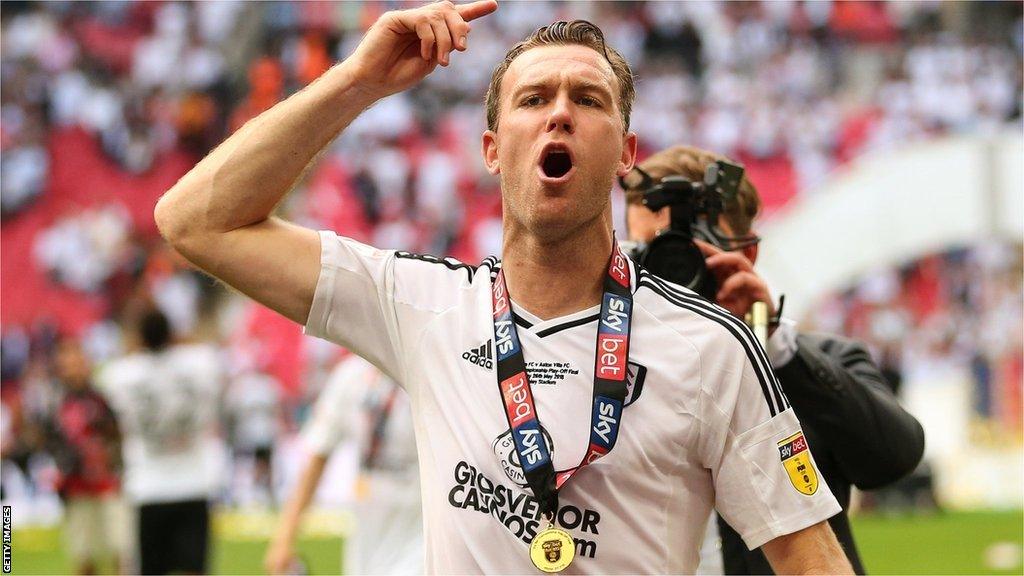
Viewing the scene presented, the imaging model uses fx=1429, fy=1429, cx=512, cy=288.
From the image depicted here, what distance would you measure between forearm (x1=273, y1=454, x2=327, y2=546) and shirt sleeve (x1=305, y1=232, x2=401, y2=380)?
13.2ft

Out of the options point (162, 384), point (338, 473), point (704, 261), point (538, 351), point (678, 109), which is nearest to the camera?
point (538, 351)

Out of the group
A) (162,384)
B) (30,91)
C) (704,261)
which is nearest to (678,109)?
(30,91)

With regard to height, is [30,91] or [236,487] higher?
[30,91]

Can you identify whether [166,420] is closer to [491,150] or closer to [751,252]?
[751,252]

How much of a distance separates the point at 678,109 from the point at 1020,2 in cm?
641

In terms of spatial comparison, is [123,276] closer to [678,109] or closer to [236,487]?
[236,487]

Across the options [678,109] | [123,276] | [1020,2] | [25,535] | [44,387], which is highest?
[1020,2]

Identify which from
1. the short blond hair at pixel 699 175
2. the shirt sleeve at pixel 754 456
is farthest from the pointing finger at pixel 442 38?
the short blond hair at pixel 699 175

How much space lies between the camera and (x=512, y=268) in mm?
2902

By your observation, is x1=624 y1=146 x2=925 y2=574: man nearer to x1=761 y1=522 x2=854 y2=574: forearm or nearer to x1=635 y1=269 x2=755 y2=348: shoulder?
x1=635 y1=269 x2=755 y2=348: shoulder

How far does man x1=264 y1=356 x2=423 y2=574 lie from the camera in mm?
6504

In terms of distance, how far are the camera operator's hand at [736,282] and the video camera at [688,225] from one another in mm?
29

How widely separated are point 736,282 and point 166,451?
20.0 feet

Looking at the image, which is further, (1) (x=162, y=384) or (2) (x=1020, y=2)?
(2) (x=1020, y=2)
